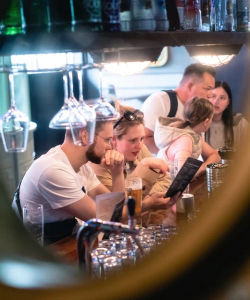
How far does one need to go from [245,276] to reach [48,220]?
1.98 metres

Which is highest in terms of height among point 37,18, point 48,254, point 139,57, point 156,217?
point 37,18

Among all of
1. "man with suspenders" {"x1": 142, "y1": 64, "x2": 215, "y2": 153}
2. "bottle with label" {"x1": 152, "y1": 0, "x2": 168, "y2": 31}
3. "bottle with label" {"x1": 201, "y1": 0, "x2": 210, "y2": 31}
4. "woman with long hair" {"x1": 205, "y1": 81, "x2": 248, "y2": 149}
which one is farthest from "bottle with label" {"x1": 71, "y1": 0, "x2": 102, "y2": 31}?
"woman with long hair" {"x1": 205, "y1": 81, "x2": 248, "y2": 149}

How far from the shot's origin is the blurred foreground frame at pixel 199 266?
44.9 inches

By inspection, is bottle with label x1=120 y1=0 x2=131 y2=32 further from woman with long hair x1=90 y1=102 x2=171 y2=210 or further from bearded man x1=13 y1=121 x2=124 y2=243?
woman with long hair x1=90 y1=102 x2=171 y2=210

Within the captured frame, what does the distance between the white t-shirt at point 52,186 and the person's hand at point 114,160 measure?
1.69 ft

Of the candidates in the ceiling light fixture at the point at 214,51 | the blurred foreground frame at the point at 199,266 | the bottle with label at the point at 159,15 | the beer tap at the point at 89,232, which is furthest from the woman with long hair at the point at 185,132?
the blurred foreground frame at the point at 199,266

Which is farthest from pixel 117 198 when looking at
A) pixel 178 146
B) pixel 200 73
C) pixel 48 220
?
pixel 200 73

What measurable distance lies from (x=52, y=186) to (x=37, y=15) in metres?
1.74

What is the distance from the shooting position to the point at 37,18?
138cm

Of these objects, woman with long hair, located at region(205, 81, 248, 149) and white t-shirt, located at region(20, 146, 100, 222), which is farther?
woman with long hair, located at region(205, 81, 248, 149)

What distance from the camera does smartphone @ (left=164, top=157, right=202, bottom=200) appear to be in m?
2.93

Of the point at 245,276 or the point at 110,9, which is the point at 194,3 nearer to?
the point at 110,9

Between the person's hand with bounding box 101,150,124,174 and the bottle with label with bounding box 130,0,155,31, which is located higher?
the bottle with label with bounding box 130,0,155,31

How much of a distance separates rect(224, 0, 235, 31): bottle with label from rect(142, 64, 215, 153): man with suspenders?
231 cm
